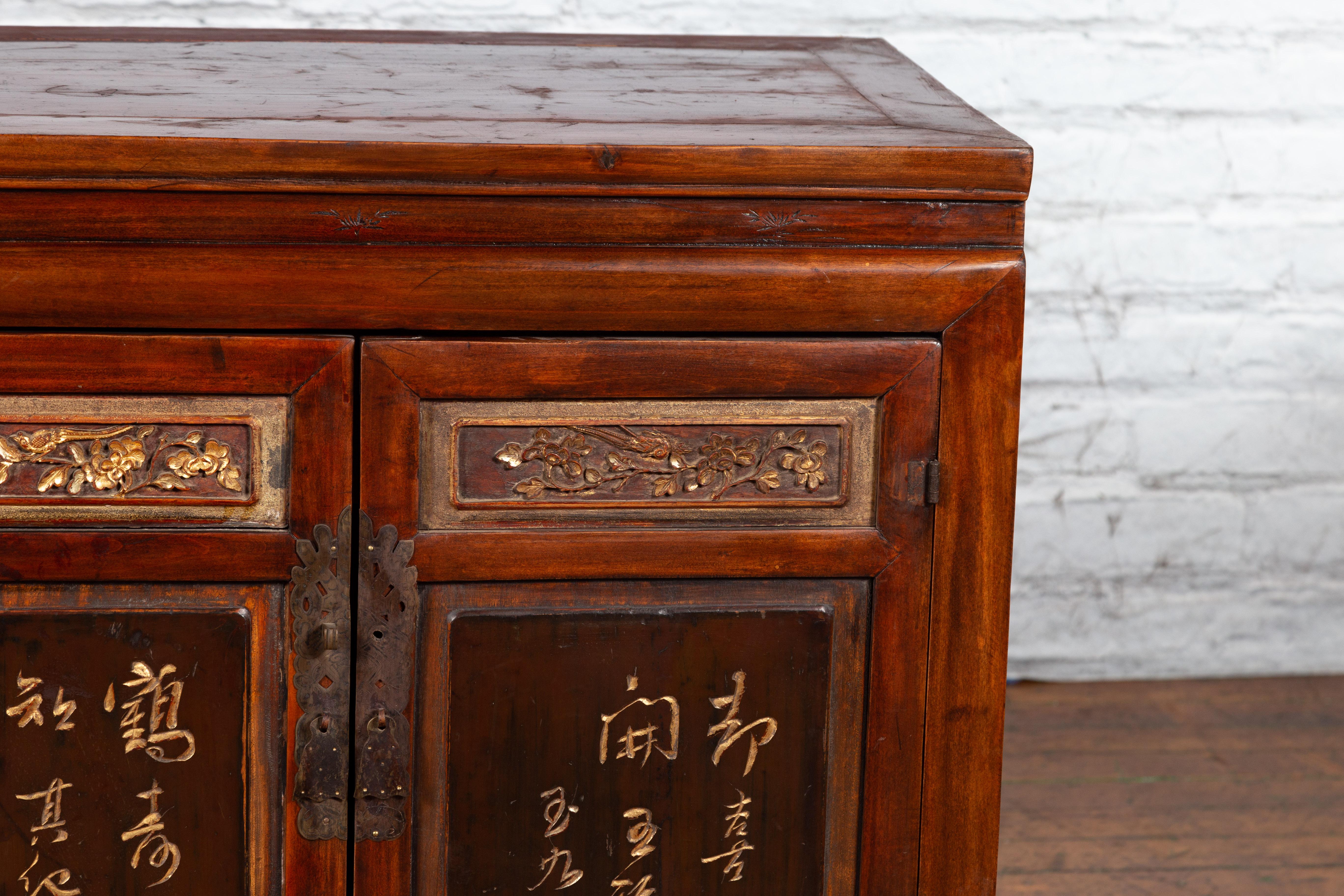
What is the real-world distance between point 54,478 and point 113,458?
0.05 meters

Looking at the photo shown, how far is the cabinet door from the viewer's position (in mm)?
1087

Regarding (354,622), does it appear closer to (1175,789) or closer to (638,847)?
(638,847)

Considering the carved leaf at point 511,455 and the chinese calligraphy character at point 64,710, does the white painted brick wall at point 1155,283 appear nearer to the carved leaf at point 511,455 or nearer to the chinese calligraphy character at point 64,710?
the carved leaf at point 511,455

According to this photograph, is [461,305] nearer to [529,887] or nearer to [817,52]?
[529,887]

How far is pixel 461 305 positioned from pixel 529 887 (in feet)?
1.58

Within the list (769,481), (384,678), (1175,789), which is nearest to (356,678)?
(384,678)

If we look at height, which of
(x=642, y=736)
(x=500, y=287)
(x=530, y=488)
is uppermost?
(x=500, y=287)

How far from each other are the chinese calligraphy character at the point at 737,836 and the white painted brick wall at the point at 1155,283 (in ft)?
3.38


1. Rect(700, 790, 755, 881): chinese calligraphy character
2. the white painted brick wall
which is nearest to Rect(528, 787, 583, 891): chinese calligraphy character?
Rect(700, 790, 755, 881): chinese calligraphy character

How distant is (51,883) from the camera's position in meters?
1.11

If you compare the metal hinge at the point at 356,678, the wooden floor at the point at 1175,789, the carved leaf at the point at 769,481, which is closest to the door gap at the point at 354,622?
the metal hinge at the point at 356,678

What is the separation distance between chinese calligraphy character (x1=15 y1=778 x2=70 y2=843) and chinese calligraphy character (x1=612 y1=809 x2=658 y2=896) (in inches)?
17.5

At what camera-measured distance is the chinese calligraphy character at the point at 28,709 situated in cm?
108

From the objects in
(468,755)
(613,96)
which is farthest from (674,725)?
(613,96)
